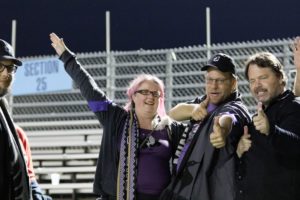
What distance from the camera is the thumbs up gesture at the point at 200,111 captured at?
8.72 feet

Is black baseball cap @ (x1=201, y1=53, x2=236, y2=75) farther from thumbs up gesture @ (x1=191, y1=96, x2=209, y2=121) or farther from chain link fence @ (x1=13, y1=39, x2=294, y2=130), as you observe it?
chain link fence @ (x1=13, y1=39, x2=294, y2=130)

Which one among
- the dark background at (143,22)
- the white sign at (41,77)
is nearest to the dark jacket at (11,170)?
the white sign at (41,77)

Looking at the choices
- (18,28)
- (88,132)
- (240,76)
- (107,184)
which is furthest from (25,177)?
(18,28)

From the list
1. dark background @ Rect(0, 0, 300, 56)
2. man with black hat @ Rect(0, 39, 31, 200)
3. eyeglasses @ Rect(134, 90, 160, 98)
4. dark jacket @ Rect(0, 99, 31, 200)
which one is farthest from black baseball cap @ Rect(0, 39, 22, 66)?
dark background @ Rect(0, 0, 300, 56)

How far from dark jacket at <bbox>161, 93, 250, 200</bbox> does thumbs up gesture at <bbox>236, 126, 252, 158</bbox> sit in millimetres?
44

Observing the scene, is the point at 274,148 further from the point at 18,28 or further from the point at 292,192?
the point at 18,28

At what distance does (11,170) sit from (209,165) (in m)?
0.83

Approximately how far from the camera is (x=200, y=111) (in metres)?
2.67

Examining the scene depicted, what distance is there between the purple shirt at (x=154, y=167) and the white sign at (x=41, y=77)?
5.02 m

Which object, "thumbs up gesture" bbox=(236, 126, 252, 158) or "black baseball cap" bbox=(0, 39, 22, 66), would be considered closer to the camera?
"thumbs up gesture" bbox=(236, 126, 252, 158)

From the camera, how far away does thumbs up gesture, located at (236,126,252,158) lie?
2.36 metres

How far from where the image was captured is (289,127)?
230cm

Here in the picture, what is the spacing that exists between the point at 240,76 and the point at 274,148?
17.0 feet

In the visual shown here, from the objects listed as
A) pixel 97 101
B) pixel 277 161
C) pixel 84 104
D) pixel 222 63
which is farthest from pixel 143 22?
pixel 277 161
